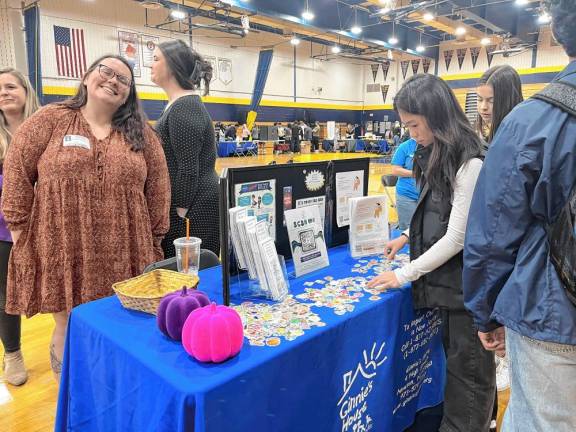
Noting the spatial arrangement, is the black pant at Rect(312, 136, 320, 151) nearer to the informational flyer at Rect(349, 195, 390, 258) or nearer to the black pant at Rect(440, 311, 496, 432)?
the informational flyer at Rect(349, 195, 390, 258)

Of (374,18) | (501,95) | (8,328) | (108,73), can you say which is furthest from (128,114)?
(374,18)

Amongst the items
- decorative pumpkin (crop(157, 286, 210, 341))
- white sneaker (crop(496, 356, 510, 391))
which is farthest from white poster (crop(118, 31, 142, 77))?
decorative pumpkin (crop(157, 286, 210, 341))

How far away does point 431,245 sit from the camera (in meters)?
1.51

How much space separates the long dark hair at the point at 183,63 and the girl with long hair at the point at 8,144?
781 mm

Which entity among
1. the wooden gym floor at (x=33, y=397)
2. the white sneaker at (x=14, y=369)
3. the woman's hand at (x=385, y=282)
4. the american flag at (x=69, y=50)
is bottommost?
the wooden gym floor at (x=33, y=397)

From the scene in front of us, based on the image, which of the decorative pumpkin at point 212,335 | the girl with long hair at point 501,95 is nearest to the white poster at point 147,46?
the girl with long hair at point 501,95

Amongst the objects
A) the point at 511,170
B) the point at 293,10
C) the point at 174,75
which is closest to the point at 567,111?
the point at 511,170

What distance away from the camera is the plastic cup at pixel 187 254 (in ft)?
5.32

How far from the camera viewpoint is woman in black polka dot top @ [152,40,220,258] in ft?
7.09

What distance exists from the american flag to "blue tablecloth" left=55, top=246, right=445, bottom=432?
39.5ft

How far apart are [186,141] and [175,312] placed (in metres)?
1.24

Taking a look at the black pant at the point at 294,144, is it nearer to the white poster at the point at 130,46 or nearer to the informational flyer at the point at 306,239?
the white poster at the point at 130,46

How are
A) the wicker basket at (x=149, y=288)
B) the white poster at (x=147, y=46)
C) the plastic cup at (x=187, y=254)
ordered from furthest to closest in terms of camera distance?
the white poster at (x=147, y=46)
the plastic cup at (x=187, y=254)
the wicker basket at (x=149, y=288)

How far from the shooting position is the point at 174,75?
2.18 m
